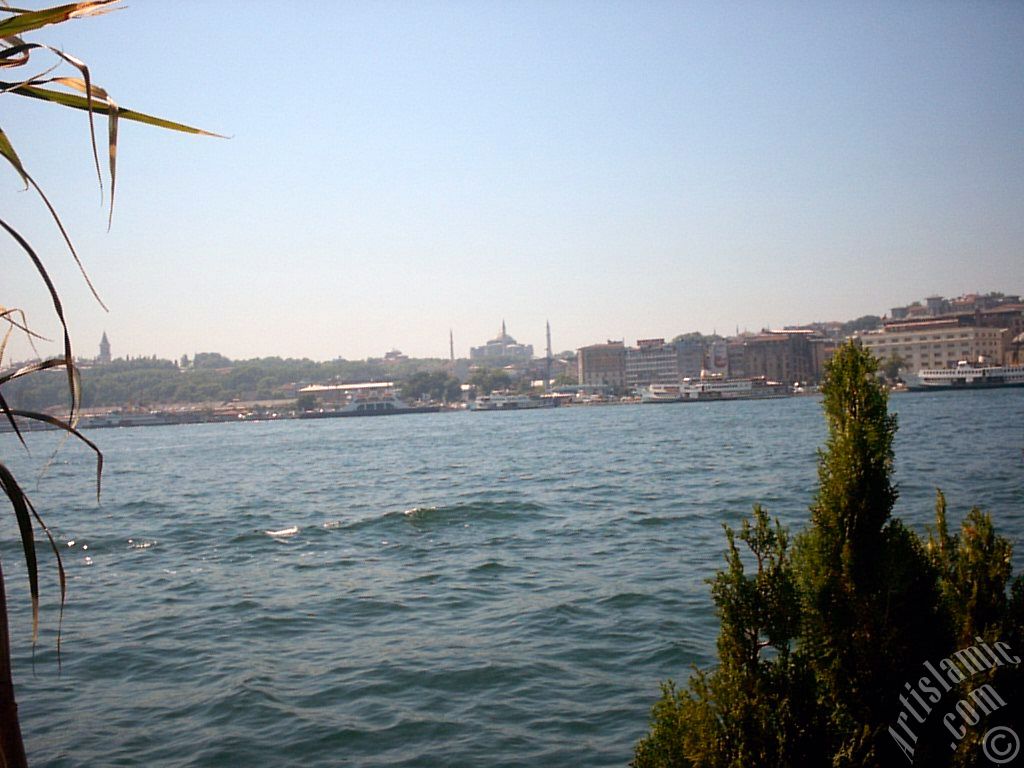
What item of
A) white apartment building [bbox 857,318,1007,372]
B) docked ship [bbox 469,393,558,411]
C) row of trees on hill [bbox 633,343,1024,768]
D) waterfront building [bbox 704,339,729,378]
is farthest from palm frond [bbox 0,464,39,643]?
waterfront building [bbox 704,339,729,378]

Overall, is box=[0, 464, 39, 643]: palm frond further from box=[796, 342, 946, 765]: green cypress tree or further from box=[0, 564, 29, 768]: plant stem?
box=[796, 342, 946, 765]: green cypress tree

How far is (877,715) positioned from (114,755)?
184 inches

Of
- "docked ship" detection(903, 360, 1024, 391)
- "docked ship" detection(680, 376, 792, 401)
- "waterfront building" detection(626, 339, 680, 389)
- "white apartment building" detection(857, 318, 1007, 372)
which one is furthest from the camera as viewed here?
"waterfront building" detection(626, 339, 680, 389)

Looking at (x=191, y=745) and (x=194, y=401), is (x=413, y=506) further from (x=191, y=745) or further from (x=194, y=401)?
(x=194, y=401)

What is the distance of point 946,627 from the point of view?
8.46 feet

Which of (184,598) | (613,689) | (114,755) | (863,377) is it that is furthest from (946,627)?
Result: (184,598)

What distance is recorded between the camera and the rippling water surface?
543 centimetres

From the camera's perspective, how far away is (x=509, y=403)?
107m

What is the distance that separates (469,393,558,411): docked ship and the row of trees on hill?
103627 millimetres
